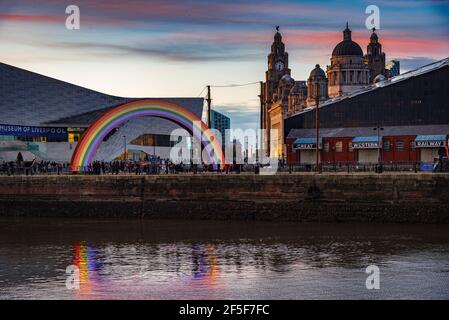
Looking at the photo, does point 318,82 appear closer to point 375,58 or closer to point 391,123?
point 375,58

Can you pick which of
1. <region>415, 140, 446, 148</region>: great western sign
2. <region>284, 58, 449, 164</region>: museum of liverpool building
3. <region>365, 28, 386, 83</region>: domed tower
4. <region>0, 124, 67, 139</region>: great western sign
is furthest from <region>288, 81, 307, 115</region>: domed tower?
<region>415, 140, 446, 148</region>: great western sign

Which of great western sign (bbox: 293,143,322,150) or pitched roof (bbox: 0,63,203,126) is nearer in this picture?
great western sign (bbox: 293,143,322,150)

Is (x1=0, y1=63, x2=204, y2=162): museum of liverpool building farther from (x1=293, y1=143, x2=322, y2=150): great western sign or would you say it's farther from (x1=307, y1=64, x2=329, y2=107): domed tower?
(x1=307, y1=64, x2=329, y2=107): domed tower

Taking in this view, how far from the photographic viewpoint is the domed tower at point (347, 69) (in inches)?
5832

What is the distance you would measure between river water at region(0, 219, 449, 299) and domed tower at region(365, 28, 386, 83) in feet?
451

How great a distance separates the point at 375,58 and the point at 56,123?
301ft

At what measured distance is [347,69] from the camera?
486ft

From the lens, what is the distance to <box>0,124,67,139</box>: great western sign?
100 m

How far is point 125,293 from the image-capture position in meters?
28.0

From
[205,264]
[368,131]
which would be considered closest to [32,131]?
[368,131]

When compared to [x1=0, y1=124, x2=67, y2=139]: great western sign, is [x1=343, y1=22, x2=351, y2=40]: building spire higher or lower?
higher

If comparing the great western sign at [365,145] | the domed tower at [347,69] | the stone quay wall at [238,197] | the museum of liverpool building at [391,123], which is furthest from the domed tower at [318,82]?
the stone quay wall at [238,197]

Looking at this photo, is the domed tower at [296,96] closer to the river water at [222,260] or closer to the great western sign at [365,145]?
the great western sign at [365,145]

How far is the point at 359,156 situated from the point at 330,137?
3483 mm
